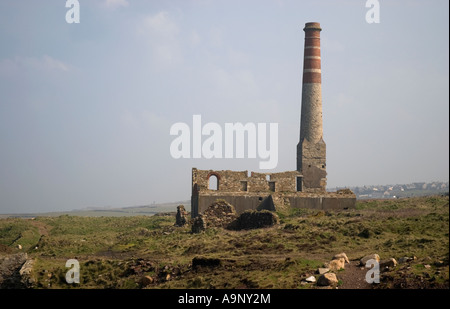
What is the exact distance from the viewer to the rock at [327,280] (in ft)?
65.8

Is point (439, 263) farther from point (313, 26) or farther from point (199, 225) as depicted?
point (313, 26)

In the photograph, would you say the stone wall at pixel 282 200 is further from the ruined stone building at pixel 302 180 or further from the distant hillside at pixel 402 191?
the distant hillside at pixel 402 191

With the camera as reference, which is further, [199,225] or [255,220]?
[199,225]

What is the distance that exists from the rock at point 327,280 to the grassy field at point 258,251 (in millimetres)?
483

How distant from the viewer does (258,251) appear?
26.7 metres

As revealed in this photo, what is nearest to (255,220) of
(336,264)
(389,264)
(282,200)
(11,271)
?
(282,200)

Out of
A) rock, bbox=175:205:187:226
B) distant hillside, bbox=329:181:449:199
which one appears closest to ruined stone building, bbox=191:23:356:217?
rock, bbox=175:205:187:226

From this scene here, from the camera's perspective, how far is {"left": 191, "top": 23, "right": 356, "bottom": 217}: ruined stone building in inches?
1527

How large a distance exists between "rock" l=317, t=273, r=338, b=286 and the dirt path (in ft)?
0.99

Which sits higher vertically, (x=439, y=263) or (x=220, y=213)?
(x=220, y=213)

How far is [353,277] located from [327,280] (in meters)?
1.03

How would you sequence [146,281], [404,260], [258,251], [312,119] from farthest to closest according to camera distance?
[312,119] < [258,251] < [146,281] < [404,260]

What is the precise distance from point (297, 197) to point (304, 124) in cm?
824

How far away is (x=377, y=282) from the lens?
1973 cm
